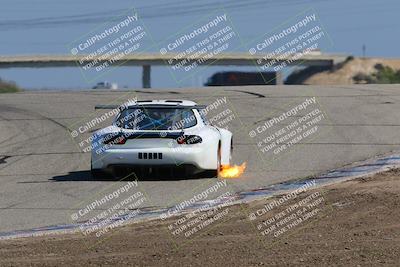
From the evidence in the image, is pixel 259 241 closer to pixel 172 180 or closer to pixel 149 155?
pixel 149 155

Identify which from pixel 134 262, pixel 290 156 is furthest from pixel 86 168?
pixel 134 262

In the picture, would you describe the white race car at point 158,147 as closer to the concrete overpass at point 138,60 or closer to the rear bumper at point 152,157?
the rear bumper at point 152,157

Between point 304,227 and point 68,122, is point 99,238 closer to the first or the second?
point 304,227

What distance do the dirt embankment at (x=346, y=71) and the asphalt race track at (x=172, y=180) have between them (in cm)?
9607

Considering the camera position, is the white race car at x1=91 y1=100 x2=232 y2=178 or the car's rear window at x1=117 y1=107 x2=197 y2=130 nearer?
the white race car at x1=91 y1=100 x2=232 y2=178

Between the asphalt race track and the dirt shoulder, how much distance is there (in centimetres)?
219

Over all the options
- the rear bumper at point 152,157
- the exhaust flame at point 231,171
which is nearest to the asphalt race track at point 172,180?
the exhaust flame at point 231,171

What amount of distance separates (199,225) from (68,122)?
14.9 metres

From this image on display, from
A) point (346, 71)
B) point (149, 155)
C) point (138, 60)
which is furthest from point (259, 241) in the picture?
point (346, 71)

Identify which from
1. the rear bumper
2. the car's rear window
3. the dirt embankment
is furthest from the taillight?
the dirt embankment

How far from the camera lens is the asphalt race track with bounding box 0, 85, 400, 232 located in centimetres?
1555

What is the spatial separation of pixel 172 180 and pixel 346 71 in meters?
121

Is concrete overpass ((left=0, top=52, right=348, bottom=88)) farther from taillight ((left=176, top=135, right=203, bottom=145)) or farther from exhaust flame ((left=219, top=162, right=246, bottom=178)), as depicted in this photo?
taillight ((left=176, top=135, right=203, bottom=145))

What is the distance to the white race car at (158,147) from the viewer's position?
17125 mm
